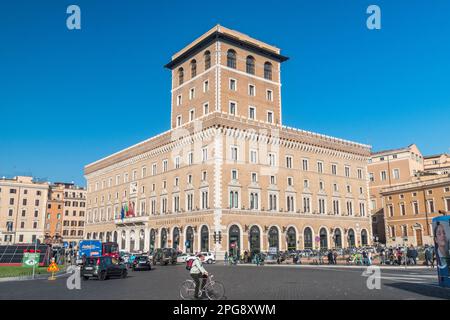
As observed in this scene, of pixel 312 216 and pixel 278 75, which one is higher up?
pixel 278 75

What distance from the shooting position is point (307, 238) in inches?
2386

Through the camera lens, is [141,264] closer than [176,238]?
Yes

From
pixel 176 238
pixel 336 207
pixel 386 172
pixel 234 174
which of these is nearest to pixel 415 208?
pixel 336 207

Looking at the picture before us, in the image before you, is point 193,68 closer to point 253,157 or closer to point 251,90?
point 251,90

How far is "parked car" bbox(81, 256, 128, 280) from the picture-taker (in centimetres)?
2559

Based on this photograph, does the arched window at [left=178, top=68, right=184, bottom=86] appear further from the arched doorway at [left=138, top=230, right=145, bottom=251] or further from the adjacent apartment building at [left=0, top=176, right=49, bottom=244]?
the adjacent apartment building at [left=0, top=176, right=49, bottom=244]

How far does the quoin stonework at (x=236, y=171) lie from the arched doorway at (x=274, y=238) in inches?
5.2

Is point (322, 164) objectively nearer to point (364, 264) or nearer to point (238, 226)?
point (238, 226)

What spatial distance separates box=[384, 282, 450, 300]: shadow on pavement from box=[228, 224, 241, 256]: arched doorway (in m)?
32.1

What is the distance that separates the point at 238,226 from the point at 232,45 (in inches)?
1002

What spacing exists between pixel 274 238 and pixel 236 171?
412 inches
